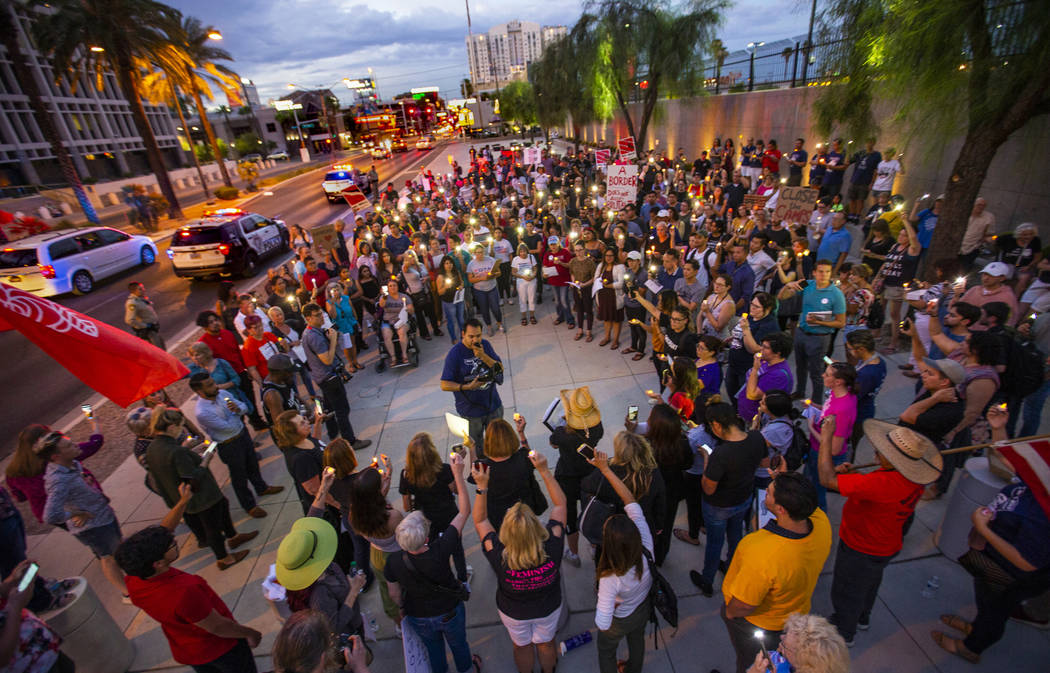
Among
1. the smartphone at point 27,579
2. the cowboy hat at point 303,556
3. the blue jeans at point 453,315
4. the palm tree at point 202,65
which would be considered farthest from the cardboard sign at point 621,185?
the palm tree at point 202,65

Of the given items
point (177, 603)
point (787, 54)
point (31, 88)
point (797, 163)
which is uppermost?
point (31, 88)

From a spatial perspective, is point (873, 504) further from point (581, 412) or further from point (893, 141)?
point (893, 141)

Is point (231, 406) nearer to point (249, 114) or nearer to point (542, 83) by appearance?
point (542, 83)

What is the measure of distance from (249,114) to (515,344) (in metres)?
100

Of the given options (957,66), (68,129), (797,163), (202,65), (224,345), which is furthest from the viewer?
(68,129)

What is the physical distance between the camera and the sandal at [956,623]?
3479 mm

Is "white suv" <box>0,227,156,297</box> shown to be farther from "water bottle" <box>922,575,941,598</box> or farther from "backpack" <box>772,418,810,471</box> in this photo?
"water bottle" <box>922,575,941,598</box>

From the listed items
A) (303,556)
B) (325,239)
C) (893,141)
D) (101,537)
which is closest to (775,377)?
(303,556)

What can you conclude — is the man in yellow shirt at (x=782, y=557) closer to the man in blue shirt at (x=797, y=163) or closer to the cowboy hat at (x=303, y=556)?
the cowboy hat at (x=303, y=556)

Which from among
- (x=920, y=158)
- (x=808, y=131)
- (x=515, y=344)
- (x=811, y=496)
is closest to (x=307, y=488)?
(x=811, y=496)

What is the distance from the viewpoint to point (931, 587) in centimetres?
396

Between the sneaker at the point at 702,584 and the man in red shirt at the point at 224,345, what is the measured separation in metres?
5.73

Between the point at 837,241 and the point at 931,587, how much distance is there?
224 inches

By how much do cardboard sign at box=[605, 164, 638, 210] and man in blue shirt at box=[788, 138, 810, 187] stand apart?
7408mm
